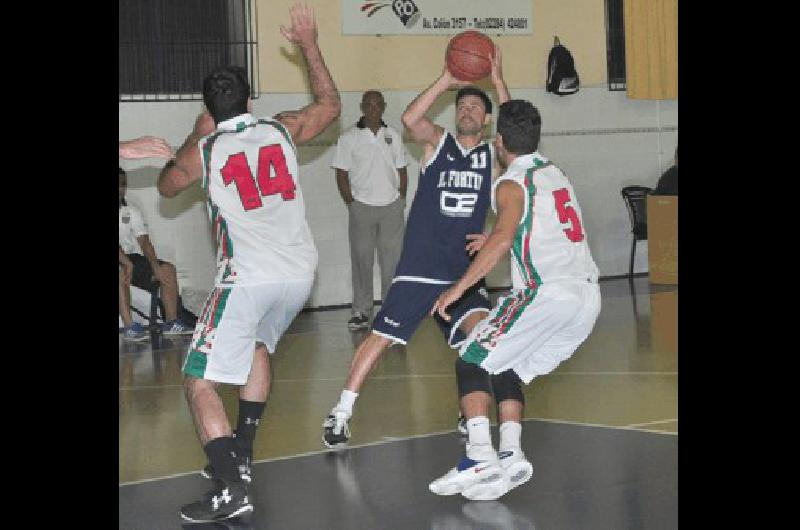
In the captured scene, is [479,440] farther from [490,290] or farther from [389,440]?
[490,290]

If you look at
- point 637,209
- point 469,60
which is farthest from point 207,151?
point 637,209

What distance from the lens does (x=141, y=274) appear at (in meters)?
13.5

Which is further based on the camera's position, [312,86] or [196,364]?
[312,86]

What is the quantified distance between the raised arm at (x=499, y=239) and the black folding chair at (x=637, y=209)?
11.6 metres

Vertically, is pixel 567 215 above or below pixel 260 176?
below

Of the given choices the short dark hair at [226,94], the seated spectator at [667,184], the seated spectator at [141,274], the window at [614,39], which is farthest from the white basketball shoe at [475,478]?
the window at [614,39]

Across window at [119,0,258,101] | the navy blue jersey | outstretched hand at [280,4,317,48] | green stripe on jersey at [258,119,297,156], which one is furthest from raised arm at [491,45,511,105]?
window at [119,0,258,101]

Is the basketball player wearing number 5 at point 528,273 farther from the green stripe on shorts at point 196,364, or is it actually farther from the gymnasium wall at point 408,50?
the gymnasium wall at point 408,50

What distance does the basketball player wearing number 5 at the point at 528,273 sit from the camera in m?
6.26

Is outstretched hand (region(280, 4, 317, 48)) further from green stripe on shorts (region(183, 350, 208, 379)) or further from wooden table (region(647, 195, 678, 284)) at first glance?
wooden table (region(647, 195, 678, 284))

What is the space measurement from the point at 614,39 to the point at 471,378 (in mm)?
11826

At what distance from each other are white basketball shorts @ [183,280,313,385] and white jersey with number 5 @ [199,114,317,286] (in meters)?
0.05

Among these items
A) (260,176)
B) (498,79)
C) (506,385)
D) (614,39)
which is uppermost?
(614,39)
